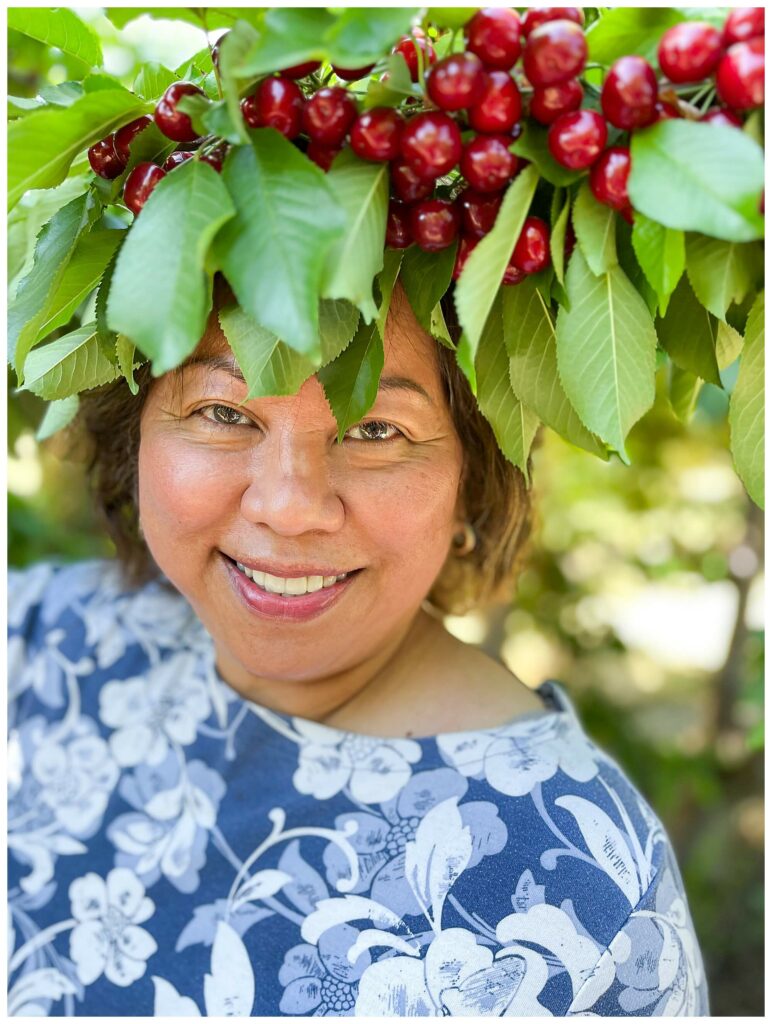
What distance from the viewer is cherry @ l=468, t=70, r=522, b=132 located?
28.7 inches

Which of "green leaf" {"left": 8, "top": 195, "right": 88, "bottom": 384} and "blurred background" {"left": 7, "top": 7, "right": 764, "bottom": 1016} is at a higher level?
"green leaf" {"left": 8, "top": 195, "right": 88, "bottom": 384}

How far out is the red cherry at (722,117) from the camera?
2.26ft

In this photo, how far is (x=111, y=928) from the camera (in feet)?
4.09

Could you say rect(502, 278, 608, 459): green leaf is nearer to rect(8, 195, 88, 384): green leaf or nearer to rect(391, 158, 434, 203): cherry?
rect(391, 158, 434, 203): cherry

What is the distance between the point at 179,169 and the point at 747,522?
1733 mm

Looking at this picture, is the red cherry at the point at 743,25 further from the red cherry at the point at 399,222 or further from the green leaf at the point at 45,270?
the green leaf at the point at 45,270

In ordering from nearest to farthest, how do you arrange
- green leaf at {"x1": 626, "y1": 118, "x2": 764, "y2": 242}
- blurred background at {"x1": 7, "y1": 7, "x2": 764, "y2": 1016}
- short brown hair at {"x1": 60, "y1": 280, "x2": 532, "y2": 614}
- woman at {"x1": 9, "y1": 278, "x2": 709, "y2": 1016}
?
green leaf at {"x1": 626, "y1": 118, "x2": 764, "y2": 242} → woman at {"x1": 9, "y1": 278, "x2": 709, "y2": 1016} → short brown hair at {"x1": 60, "y1": 280, "x2": 532, "y2": 614} → blurred background at {"x1": 7, "y1": 7, "x2": 764, "y2": 1016}

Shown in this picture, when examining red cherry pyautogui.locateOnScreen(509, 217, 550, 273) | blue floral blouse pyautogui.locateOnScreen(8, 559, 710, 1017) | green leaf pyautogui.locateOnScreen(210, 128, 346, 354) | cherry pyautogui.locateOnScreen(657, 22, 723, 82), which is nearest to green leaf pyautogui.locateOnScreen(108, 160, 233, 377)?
green leaf pyautogui.locateOnScreen(210, 128, 346, 354)

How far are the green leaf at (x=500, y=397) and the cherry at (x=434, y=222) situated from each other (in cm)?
8

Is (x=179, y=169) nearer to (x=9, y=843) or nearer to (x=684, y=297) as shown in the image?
(x=684, y=297)

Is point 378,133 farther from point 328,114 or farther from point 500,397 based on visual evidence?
point 500,397

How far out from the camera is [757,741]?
5.41 ft

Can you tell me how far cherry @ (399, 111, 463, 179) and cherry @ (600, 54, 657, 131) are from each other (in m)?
0.12

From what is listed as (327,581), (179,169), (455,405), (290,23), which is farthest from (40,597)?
(290,23)
